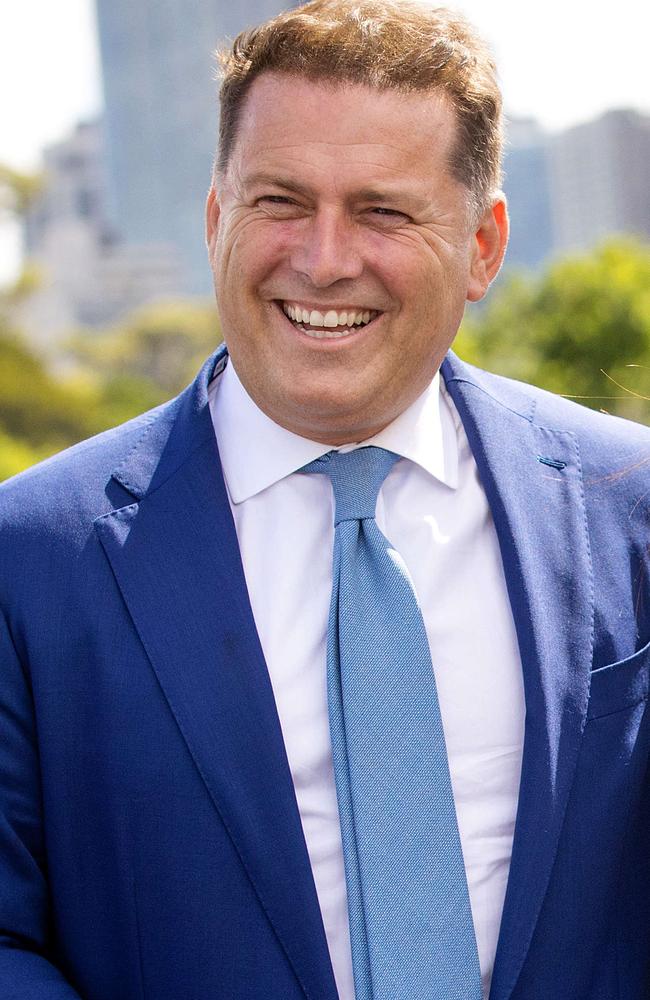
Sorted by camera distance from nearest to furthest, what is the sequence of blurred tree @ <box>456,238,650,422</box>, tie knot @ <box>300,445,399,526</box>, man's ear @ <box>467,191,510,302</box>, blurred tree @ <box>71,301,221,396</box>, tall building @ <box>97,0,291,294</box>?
1. tie knot @ <box>300,445,399,526</box>
2. man's ear @ <box>467,191,510,302</box>
3. blurred tree @ <box>456,238,650,422</box>
4. blurred tree @ <box>71,301,221,396</box>
5. tall building @ <box>97,0,291,294</box>

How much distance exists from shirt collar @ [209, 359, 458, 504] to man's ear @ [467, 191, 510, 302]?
193 mm

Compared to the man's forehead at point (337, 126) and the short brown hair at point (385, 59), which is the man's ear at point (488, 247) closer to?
the short brown hair at point (385, 59)

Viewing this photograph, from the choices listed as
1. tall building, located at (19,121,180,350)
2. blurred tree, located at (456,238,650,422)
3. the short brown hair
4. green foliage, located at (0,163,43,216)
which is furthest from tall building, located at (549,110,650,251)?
the short brown hair

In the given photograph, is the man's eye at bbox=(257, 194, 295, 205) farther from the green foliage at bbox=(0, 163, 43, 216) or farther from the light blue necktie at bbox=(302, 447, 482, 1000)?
the green foliage at bbox=(0, 163, 43, 216)

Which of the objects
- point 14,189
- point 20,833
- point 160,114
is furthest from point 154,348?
point 20,833

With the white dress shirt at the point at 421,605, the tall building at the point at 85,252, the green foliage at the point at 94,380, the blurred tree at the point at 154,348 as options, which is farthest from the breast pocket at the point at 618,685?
the tall building at the point at 85,252

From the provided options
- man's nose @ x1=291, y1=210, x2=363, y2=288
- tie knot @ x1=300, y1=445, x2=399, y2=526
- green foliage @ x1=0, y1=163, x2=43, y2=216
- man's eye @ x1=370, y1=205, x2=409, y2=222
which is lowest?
tie knot @ x1=300, y1=445, x2=399, y2=526

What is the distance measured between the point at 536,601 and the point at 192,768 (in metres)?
0.61

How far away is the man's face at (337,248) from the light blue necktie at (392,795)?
0.29 meters

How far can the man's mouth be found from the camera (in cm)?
213

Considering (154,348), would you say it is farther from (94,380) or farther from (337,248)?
(337,248)

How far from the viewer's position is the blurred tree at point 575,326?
115ft

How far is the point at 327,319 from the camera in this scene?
2.13 metres

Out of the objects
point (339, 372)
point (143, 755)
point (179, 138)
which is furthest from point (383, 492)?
point (179, 138)
